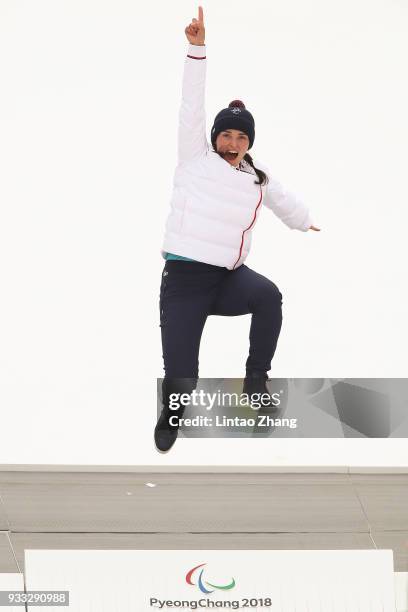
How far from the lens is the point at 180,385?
2949 mm

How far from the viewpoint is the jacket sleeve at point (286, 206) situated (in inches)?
114

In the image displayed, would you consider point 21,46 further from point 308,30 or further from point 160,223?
point 308,30

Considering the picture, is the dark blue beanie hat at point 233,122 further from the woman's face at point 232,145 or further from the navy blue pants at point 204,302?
the navy blue pants at point 204,302

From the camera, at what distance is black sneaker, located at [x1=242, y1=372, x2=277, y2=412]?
9.55ft

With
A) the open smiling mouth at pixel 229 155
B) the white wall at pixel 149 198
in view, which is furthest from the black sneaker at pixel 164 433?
the open smiling mouth at pixel 229 155

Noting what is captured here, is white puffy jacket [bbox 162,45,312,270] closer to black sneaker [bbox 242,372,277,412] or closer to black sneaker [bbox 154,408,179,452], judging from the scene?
black sneaker [bbox 242,372,277,412]

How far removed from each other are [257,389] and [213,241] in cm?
48

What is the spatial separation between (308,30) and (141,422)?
4.74 feet
